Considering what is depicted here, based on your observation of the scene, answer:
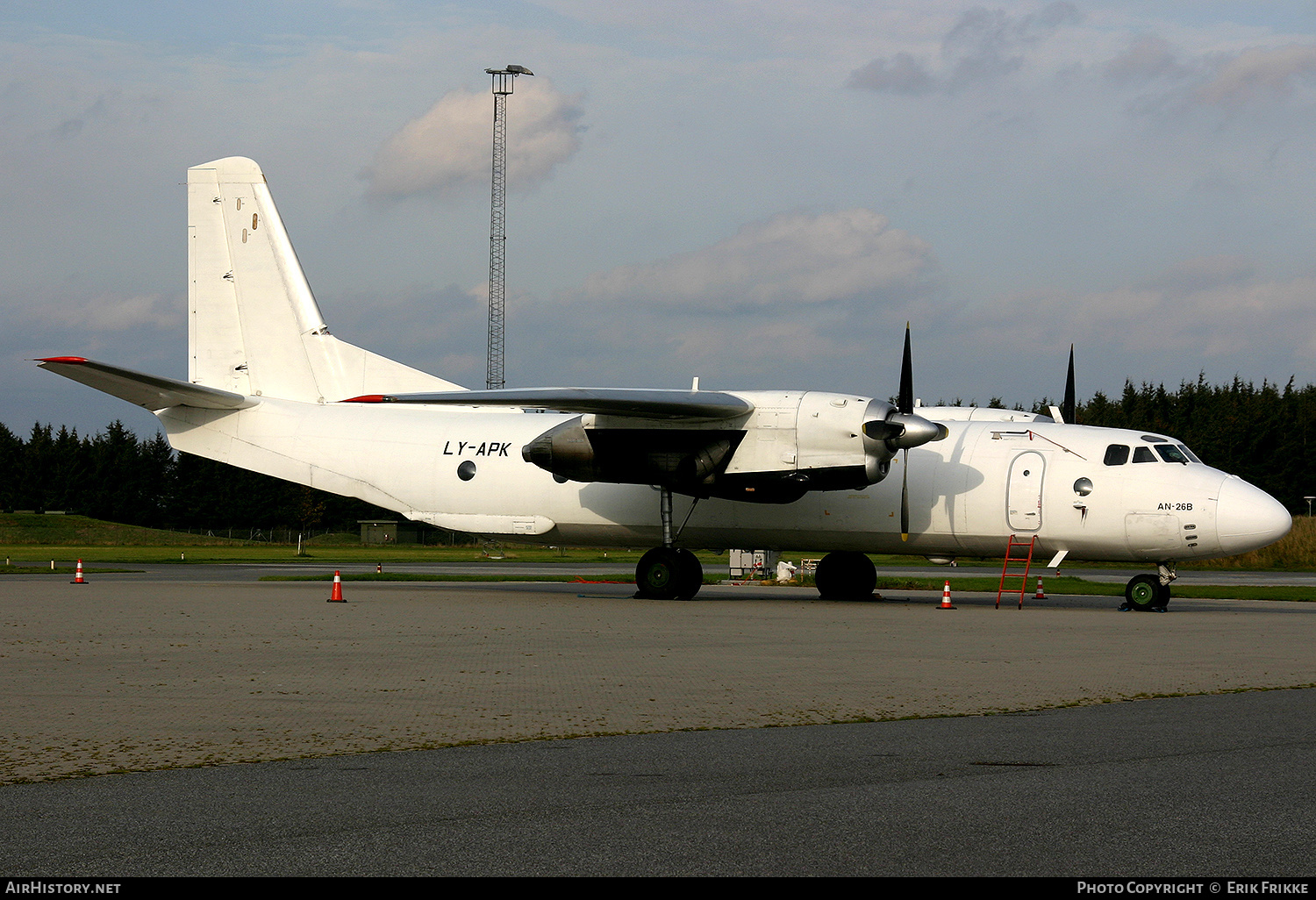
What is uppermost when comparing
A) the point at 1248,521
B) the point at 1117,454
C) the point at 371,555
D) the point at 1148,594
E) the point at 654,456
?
the point at 1117,454

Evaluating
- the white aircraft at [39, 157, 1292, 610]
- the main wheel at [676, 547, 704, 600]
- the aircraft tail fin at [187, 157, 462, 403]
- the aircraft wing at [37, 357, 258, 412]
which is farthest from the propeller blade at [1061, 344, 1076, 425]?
the aircraft wing at [37, 357, 258, 412]

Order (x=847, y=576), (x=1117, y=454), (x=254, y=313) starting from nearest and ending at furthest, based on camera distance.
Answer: (x=1117, y=454)
(x=847, y=576)
(x=254, y=313)

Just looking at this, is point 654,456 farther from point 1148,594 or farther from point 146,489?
point 146,489

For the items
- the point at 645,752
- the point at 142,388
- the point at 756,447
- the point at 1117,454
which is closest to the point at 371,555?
the point at 142,388

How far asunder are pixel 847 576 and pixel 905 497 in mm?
2981

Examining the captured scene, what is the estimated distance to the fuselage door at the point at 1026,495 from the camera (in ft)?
74.2

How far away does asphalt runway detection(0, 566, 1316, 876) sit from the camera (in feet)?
16.9

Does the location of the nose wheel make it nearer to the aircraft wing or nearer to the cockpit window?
the cockpit window

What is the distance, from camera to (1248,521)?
829 inches

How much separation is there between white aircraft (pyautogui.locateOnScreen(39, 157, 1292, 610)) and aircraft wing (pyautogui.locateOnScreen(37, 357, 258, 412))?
0.21 ft

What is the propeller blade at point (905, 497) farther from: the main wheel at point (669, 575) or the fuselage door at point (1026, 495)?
the main wheel at point (669, 575)

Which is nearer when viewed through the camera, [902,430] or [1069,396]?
[902,430]

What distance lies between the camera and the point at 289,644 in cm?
1385

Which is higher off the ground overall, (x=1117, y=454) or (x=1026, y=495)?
(x=1117, y=454)
